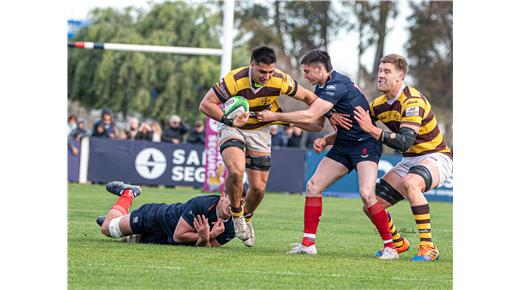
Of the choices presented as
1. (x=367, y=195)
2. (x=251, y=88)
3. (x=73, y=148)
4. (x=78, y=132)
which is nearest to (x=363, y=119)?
(x=367, y=195)

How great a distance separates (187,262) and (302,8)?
35969 mm

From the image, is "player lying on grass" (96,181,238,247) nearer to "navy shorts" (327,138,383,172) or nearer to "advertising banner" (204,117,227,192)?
"navy shorts" (327,138,383,172)

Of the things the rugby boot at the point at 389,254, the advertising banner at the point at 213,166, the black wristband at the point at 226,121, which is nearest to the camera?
the rugby boot at the point at 389,254

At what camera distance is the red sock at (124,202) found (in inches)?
417

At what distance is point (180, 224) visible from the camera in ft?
32.7

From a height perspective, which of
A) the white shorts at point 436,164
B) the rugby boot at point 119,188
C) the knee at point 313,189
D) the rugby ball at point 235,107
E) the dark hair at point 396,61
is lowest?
the rugby boot at point 119,188

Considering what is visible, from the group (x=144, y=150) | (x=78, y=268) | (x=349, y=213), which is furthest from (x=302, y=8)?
(x=78, y=268)

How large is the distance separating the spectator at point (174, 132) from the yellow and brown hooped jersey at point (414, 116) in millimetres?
13587

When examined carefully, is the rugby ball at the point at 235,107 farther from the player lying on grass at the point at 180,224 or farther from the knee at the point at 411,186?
the knee at the point at 411,186

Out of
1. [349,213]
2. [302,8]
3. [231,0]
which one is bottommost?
[349,213]

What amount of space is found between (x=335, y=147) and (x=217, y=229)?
1.41 m

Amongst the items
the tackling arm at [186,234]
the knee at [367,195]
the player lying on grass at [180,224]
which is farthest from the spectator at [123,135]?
the knee at [367,195]

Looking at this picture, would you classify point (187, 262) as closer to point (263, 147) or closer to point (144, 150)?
point (263, 147)
